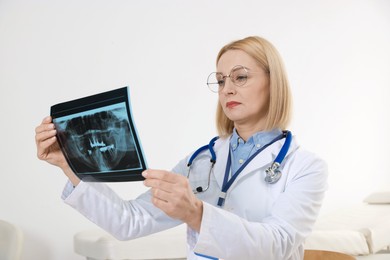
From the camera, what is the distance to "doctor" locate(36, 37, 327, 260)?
50.5 inches

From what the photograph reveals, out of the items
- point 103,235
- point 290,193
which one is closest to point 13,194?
point 103,235

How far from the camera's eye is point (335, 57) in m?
3.76

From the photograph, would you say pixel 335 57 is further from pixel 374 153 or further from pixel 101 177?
pixel 101 177

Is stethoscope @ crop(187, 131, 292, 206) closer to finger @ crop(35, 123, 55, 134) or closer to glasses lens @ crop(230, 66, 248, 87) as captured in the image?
glasses lens @ crop(230, 66, 248, 87)

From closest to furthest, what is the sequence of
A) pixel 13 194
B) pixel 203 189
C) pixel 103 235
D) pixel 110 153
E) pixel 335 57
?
pixel 110 153 < pixel 203 189 < pixel 103 235 < pixel 13 194 < pixel 335 57

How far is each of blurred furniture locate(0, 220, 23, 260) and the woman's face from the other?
4.03ft

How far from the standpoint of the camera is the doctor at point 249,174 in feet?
4.21

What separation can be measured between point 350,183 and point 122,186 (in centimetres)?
177

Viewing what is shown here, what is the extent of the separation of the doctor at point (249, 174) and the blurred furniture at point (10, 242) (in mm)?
891

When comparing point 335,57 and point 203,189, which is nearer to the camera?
point 203,189

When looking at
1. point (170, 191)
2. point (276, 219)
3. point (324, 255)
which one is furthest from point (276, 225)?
point (324, 255)

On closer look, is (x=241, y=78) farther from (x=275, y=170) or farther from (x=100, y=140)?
(x=100, y=140)

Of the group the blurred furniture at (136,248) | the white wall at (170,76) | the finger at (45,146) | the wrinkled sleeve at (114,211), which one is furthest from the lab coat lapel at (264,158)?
the white wall at (170,76)

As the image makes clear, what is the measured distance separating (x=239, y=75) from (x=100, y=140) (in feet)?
→ 1.57
